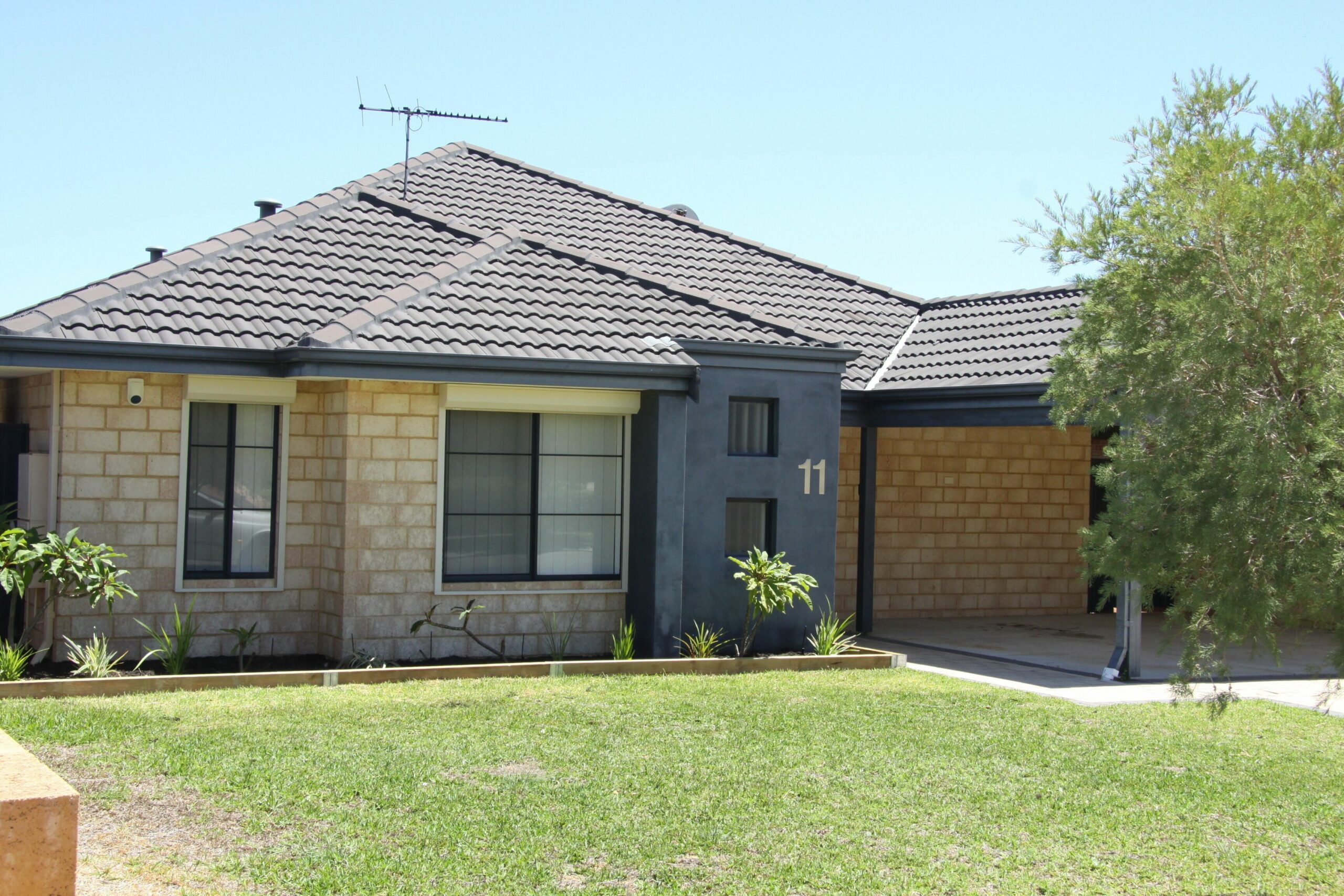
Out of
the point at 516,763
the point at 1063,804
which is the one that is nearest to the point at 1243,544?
the point at 1063,804

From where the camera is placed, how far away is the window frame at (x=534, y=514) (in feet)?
43.3

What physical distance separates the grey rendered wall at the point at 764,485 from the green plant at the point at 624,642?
55 cm

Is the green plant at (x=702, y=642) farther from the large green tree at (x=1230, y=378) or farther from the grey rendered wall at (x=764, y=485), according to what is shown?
the large green tree at (x=1230, y=378)

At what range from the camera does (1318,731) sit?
1124 cm

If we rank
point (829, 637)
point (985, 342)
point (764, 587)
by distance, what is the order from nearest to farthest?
point (764, 587) < point (829, 637) < point (985, 342)

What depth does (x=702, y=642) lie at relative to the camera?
13625mm

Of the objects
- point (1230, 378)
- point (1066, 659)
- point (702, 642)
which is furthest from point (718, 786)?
point (1066, 659)

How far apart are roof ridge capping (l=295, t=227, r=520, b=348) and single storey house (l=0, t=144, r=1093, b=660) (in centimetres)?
4

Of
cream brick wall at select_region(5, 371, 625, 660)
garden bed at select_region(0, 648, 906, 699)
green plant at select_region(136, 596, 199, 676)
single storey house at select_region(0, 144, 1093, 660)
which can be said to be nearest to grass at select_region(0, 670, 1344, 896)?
garden bed at select_region(0, 648, 906, 699)

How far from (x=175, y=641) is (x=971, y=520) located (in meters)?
11.1

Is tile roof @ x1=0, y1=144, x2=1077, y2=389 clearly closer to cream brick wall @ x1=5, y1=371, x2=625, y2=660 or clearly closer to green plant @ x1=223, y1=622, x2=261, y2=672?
cream brick wall @ x1=5, y1=371, x2=625, y2=660

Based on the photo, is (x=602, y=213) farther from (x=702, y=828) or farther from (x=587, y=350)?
(x=702, y=828)

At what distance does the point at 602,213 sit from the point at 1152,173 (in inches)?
503

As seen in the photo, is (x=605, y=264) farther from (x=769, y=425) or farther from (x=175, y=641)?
(x=175, y=641)
